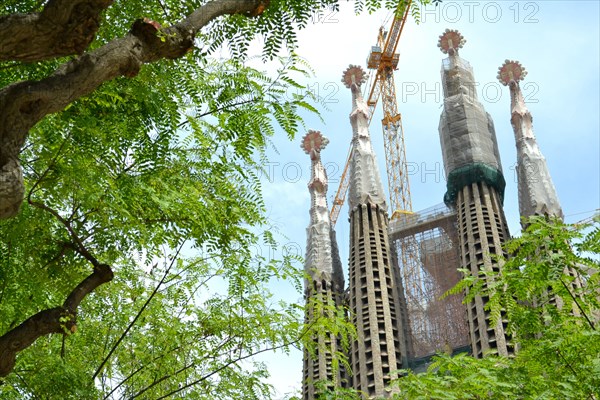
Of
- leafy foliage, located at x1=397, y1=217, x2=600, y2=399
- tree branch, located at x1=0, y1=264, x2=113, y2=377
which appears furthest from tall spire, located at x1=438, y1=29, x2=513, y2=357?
tree branch, located at x1=0, y1=264, x2=113, y2=377

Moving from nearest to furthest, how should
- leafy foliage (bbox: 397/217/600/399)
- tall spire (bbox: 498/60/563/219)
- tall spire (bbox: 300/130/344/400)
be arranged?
leafy foliage (bbox: 397/217/600/399)
tall spire (bbox: 498/60/563/219)
tall spire (bbox: 300/130/344/400)

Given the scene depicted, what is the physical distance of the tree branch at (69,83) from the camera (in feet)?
12.8

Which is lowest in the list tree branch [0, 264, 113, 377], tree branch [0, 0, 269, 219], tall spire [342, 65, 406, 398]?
tree branch [0, 264, 113, 377]

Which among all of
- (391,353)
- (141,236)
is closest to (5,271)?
(141,236)

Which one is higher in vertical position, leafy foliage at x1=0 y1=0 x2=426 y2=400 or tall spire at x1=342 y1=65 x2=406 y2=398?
tall spire at x1=342 y1=65 x2=406 y2=398

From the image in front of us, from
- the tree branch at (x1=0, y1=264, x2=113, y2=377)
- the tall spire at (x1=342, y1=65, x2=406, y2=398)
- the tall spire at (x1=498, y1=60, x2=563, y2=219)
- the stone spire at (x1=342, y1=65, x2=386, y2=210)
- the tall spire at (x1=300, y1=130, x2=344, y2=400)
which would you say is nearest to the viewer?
the tree branch at (x1=0, y1=264, x2=113, y2=377)

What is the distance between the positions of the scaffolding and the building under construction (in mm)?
68

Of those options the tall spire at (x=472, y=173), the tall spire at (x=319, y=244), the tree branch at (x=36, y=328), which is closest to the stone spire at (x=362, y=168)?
the tall spire at (x=319, y=244)

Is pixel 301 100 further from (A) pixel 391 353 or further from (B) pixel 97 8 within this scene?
(A) pixel 391 353

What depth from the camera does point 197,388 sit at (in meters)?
8.09

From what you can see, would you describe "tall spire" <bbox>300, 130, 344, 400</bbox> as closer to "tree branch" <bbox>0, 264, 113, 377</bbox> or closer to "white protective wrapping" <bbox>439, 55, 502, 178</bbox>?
"white protective wrapping" <bbox>439, 55, 502, 178</bbox>

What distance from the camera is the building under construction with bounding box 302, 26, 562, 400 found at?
45438 mm

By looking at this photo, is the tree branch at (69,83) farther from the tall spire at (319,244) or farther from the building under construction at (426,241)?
the tall spire at (319,244)

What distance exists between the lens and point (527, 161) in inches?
1924
